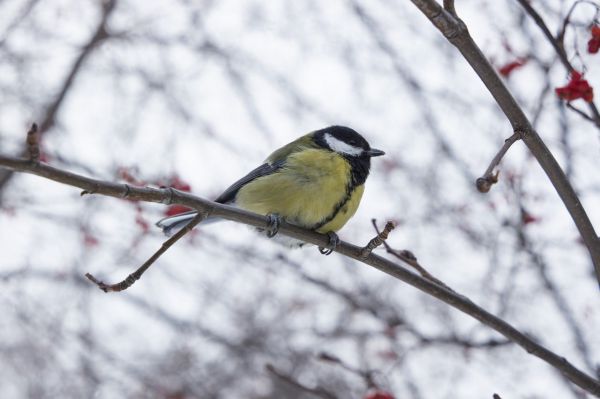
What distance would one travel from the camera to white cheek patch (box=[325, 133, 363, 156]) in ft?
12.1

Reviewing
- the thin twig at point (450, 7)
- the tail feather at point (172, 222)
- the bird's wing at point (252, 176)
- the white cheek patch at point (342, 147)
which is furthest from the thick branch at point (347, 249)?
the white cheek patch at point (342, 147)

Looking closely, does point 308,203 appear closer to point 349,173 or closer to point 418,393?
point 349,173

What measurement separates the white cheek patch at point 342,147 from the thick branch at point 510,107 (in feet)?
5.92

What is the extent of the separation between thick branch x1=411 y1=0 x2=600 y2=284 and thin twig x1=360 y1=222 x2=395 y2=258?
473 mm

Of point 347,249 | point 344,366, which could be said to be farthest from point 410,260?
point 344,366

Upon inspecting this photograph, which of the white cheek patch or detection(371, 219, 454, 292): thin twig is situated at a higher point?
the white cheek patch

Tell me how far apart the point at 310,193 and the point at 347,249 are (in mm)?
860

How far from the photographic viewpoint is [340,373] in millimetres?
6656

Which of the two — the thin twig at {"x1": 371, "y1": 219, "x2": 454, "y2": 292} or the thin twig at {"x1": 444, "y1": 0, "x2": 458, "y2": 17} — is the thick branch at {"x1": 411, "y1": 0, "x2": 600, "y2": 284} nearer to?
the thin twig at {"x1": 444, "y1": 0, "x2": 458, "y2": 17}

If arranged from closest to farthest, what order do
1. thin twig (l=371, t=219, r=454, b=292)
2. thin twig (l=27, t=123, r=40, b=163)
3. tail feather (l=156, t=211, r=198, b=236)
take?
thin twig (l=27, t=123, r=40, b=163) < thin twig (l=371, t=219, r=454, b=292) < tail feather (l=156, t=211, r=198, b=236)

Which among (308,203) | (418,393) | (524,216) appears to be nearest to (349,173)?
(308,203)

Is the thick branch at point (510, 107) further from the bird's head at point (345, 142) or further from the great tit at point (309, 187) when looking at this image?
the bird's head at point (345, 142)

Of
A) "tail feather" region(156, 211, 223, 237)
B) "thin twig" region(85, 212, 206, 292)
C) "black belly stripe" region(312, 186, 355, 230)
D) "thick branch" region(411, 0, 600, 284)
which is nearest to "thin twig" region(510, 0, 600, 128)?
"thick branch" region(411, 0, 600, 284)

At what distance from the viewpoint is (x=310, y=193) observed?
3314 millimetres
